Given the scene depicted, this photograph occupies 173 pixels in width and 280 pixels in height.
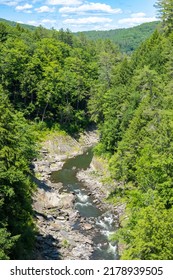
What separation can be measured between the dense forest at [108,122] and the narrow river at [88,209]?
285 cm

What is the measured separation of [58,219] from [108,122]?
24538 mm

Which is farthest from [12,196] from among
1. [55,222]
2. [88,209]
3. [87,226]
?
[88,209]

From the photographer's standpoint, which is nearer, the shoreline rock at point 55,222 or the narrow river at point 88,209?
the shoreline rock at point 55,222

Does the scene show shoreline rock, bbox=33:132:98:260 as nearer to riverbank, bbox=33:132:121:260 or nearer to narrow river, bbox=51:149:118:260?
riverbank, bbox=33:132:121:260

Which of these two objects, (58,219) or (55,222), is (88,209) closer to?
(58,219)

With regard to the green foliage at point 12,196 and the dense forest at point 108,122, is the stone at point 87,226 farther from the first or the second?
the green foliage at point 12,196

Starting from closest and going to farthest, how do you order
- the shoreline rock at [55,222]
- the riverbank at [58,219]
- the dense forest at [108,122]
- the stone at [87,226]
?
1. the dense forest at [108,122]
2. the shoreline rock at [55,222]
3. the riverbank at [58,219]
4. the stone at [87,226]

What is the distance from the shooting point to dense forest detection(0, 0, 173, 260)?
101 feet

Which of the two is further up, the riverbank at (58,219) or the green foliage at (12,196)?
the green foliage at (12,196)

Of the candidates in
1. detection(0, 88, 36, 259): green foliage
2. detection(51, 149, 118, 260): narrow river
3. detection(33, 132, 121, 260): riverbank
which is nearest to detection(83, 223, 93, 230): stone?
detection(33, 132, 121, 260): riverbank

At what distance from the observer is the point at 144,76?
54.5 meters

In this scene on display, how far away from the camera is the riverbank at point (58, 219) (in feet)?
133

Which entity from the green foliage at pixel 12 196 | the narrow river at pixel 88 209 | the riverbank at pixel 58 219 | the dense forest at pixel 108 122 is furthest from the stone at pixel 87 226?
the green foliage at pixel 12 196

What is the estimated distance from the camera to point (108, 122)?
67.0m
